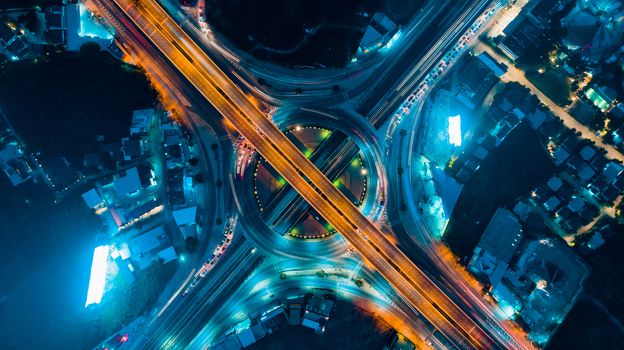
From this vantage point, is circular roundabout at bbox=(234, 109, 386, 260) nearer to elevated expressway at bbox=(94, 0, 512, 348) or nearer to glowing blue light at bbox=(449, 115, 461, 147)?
elevated expressway at bbox=(94, 0, 512, 348)

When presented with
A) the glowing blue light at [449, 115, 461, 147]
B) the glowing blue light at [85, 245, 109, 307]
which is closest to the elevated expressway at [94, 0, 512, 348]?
the glowing blue light at [449, 115, 461, 147]

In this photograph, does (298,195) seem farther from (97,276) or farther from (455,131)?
(97,276)

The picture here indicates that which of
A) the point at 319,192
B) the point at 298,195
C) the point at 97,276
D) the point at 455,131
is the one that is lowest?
the point at 455,131

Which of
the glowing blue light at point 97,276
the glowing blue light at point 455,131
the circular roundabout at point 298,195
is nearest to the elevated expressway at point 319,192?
the circular roundabout at point 298,195

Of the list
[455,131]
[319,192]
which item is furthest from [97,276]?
[455,131]

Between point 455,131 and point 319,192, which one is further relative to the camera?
point 455,131

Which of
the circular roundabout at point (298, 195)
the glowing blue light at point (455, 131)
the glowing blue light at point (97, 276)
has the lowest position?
the glowing blue light at point (455, 131)

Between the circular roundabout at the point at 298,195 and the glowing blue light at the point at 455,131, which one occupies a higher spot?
the circular roundabout at the point at 298,195

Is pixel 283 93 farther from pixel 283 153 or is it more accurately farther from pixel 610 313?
pixel 610 313

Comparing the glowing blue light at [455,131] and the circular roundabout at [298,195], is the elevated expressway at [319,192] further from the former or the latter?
the glowing blue light at [455,131]
